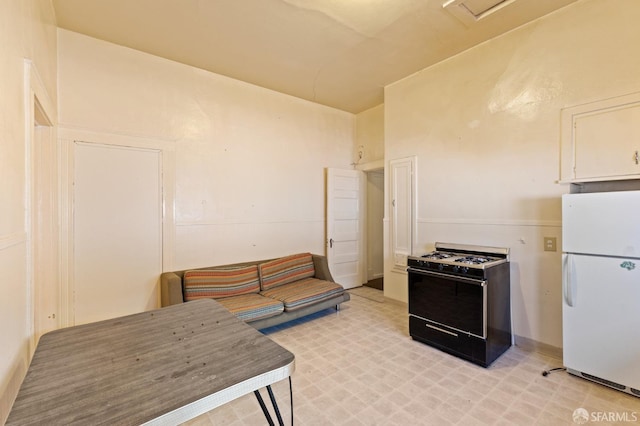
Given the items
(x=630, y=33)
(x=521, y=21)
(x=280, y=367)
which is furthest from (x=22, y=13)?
(x=630, y=33)

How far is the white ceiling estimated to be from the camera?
260cm

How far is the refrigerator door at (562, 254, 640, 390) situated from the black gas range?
1.67 feet

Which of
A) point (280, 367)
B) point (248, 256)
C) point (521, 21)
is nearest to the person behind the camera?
point (280, 367)

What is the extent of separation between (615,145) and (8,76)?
413 cm

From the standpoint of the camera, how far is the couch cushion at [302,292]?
3.39 meters

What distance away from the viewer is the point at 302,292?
361 centimetres

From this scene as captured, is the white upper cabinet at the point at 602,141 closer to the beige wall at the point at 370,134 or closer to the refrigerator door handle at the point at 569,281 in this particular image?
the refrigerator door handle at the point at 569,281

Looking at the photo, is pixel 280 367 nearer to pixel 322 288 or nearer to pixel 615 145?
pixel 322 288

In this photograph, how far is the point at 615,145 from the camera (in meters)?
2.41

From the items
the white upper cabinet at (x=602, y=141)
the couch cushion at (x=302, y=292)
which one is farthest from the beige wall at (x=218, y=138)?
the white upper cabinet at (x=602, y=141)

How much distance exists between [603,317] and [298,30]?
368 centimetres

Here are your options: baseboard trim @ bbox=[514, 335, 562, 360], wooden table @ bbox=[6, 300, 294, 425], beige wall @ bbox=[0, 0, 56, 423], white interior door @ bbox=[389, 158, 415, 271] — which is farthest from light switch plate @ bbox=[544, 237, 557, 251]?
beige wall @ bbox=[0, 0, 56, 423]

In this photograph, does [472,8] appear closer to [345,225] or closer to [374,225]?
[345,225]

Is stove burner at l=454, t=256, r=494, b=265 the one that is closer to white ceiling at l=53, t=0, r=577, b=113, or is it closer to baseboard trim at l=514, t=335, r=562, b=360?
baseboard trim at l=514, t=335, r=562, b=360
